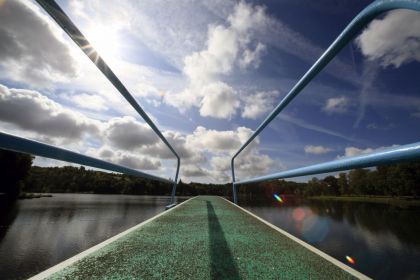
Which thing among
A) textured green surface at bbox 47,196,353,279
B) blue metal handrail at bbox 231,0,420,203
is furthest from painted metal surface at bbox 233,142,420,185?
textured green surface at bbox 47,196,353,279

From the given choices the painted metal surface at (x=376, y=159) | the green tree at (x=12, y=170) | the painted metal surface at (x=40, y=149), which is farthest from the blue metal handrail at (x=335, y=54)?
the green tree at (x=12, y=170)

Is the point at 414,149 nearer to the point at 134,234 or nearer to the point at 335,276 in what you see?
the point at 335,276

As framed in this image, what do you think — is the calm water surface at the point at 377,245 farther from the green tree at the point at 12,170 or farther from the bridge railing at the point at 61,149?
the green tree at the point at 12,170

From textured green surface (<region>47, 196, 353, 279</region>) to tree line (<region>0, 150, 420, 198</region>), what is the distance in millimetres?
18215

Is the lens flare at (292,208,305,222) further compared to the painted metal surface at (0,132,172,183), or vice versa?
the lens flare at (292,208,305,222)

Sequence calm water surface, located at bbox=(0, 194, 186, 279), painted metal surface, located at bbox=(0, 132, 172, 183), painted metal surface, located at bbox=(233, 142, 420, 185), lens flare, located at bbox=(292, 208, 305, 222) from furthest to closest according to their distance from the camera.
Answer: lens flare, located at bbox=(292, 208, 305, 222)
calm water surface, located at bbox=(0, 194, 186, 279)
painted metal surface, located at bbox=(0, 132, 172, 183)
painted metal surface, located at bbox=(233, 142, 420, 185)

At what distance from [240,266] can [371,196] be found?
9677cm

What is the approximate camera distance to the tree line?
44219 millimetres

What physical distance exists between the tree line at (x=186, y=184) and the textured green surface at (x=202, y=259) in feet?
59.8

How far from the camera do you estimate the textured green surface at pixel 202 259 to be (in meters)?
1.05

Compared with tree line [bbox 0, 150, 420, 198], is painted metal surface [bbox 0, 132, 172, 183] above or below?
below

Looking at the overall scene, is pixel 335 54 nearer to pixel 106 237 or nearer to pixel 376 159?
pixel 376 159

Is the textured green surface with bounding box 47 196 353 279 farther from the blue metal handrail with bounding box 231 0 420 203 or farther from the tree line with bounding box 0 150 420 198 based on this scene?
the tree line with bounding box 0 150 420 198

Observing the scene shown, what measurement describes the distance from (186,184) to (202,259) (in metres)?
78.3
